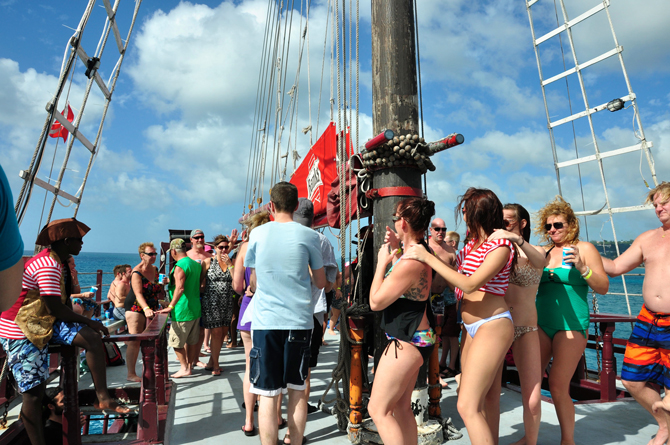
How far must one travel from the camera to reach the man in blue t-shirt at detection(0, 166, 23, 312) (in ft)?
3.76

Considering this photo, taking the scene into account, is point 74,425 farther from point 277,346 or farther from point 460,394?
point 460,394

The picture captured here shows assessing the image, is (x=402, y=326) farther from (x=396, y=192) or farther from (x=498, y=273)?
(x=396, y=192)

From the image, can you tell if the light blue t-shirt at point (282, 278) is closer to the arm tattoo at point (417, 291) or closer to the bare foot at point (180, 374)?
the arm tattoo at point (417, 291)

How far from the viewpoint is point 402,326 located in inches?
85.8

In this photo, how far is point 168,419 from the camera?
3.37 meters

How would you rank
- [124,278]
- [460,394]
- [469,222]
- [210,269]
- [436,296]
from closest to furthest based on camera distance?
[460,394] → [469,222] → [436,296] → [210,269] → [124,278]

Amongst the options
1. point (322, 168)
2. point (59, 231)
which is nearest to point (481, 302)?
point (59, 231)

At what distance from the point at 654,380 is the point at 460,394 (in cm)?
140

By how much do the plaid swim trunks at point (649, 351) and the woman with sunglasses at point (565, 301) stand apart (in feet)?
0.91

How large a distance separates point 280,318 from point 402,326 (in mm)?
686

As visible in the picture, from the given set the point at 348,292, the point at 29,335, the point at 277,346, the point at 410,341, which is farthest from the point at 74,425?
the point at 410,341

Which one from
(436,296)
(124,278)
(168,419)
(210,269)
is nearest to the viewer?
(168,419)

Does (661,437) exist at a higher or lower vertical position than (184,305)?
lower

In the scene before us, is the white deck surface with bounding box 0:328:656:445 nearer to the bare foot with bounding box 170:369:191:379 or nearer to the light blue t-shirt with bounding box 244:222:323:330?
the bare foot with bounding box 170:369:191:379
